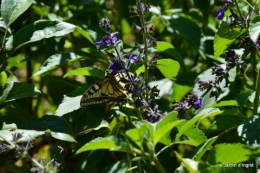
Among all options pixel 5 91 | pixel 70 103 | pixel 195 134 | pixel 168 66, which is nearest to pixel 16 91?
pixel 5 91

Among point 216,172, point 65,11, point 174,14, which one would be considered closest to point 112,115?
point 216,172

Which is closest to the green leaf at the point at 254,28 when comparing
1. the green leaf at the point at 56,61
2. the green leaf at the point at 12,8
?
the green leaf at the point at 56,61

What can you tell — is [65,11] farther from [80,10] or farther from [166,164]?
[166,164]

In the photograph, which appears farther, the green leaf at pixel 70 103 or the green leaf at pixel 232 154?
the green leaf at pixel 70 103

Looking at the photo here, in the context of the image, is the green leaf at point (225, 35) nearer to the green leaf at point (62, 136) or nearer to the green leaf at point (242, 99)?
the green leaf at point (242, 99)

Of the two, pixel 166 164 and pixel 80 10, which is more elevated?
pixel 80 10

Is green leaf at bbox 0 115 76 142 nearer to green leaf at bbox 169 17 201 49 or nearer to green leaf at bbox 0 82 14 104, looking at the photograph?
green leaf at bbox 0 82 14 104

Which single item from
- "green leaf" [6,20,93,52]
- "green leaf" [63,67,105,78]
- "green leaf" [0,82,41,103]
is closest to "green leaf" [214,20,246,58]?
"green leaf" [63,67,105,78]
